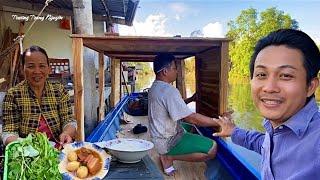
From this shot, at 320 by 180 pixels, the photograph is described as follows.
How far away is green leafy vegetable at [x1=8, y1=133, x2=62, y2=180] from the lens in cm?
131

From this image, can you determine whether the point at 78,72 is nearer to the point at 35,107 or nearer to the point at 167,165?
the point at 35,107

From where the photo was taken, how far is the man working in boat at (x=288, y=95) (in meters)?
1.17

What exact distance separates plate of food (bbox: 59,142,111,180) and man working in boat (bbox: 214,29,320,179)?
3.11ft

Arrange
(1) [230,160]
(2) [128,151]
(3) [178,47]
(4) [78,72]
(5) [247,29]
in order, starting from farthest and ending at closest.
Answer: (5) [247,29], (3) [178,47], (1) [230,160], (4) [78,72], (2) [128,151]

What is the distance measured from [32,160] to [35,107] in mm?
1129

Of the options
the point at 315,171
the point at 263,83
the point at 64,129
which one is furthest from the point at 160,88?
the point at 315,171

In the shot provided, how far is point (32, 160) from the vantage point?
136 centimetres

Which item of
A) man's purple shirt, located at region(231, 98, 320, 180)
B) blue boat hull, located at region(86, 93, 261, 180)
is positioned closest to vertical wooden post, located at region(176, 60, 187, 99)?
blue boat hull, located at region(86, 93, 261, 180)

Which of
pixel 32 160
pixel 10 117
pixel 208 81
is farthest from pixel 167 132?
pixel 32 160

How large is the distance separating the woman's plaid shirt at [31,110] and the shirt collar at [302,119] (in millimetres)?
1846

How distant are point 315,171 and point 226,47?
6.55 ft

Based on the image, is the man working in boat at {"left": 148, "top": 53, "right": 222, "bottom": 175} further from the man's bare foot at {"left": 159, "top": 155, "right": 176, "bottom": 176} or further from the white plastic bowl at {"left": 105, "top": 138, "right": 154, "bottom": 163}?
the white plastic bowl at {"left": 105, "top": 138, "right": 154, "bottom": 163}

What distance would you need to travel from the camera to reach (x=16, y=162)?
4.37 feet

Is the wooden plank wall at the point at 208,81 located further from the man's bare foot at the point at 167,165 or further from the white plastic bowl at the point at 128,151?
the white plastic bowl at the point at 128,151
